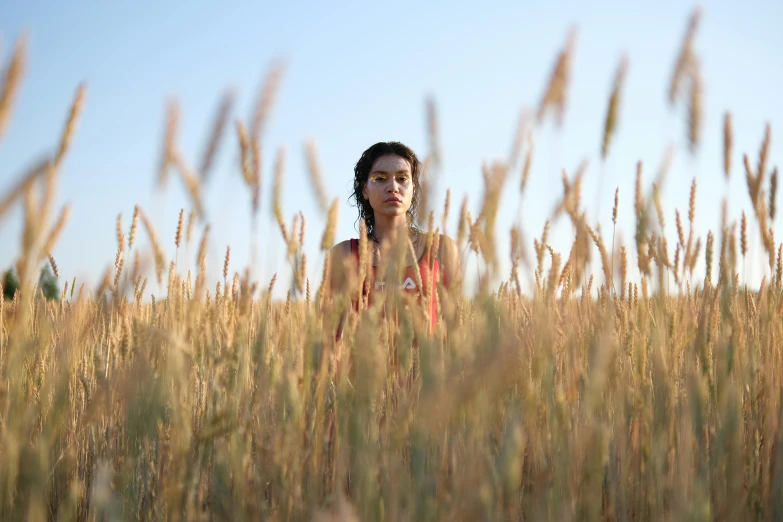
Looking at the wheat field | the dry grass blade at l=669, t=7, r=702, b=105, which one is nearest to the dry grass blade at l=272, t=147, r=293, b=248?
the wheat field

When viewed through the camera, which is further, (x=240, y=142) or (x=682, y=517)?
(x=240, y=142)

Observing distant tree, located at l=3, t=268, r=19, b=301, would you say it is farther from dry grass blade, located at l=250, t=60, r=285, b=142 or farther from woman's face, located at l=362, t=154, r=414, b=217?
woman's face, located at l=362, t=154, r=414, b=217

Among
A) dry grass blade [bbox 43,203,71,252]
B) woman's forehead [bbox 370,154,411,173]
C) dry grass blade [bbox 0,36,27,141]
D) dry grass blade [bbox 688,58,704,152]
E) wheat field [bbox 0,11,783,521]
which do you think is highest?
woman's forehead [bbox 370,154,411,173]

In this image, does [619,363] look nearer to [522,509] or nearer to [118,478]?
[522,509]

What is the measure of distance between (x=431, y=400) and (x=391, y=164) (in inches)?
79.3

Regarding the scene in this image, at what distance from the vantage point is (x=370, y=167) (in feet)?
9.53

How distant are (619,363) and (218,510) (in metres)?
0.85

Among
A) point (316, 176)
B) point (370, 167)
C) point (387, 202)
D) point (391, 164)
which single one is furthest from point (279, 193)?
point (370, 167)

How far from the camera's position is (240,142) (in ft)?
3.10

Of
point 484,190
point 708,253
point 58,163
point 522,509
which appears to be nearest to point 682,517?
point 522,509

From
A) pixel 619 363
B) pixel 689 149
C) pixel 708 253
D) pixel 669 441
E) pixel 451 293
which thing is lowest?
pixel 669 441

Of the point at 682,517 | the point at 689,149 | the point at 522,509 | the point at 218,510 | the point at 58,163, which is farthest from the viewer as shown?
the point at 689,149

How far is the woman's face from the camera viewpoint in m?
2.40

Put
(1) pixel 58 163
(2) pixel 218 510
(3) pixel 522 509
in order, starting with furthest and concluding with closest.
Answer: (3) pixel 522 509, (2) pixel 218 510, (1) pixel 58 163
